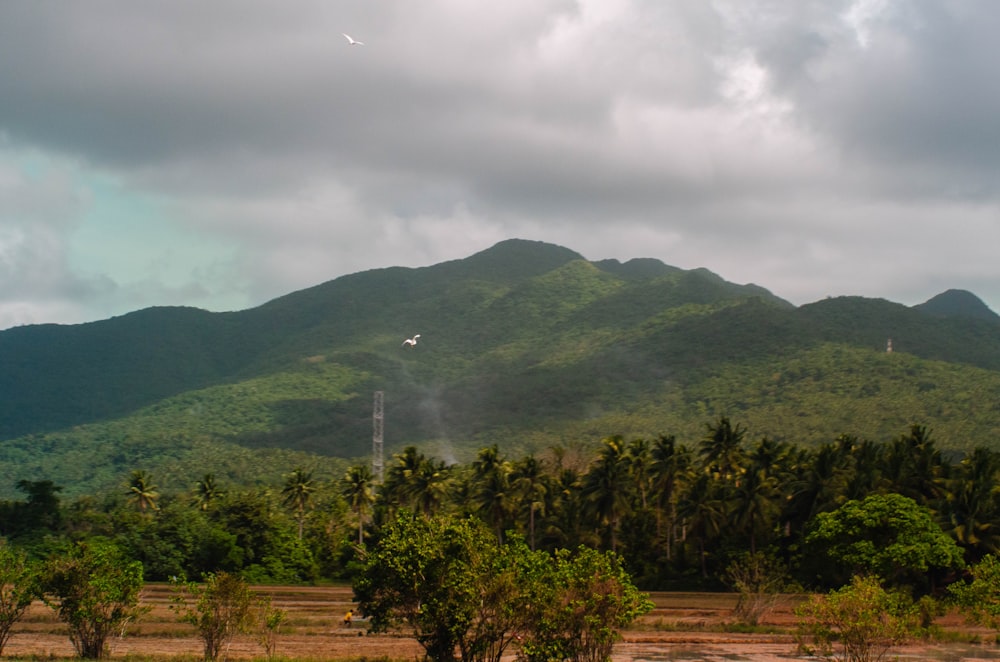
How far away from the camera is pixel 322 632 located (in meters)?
60.5

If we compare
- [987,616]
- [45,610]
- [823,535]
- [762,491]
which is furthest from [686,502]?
[45,610]

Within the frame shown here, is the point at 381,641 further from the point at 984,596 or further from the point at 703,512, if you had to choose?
the point at 703,512

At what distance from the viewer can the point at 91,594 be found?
4803 cm

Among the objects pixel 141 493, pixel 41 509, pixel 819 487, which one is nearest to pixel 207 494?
pixel 141 493

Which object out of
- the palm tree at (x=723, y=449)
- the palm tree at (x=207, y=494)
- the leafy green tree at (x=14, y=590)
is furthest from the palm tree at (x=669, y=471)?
the leafy green tree at (x=14, y=590)

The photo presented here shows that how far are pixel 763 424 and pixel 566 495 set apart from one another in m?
90.4

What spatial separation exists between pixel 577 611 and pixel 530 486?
2281 inches

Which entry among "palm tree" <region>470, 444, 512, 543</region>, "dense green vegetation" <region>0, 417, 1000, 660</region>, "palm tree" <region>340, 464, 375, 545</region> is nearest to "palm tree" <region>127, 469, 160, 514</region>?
"dense green vegetation" <region>0, 417, 1000, 660</region>

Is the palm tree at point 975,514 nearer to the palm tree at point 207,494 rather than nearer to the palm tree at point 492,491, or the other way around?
the palm tree at point 492,491

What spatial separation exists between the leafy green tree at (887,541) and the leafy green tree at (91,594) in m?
44.8

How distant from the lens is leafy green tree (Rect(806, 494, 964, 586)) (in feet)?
216

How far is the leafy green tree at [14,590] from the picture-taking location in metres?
49.1

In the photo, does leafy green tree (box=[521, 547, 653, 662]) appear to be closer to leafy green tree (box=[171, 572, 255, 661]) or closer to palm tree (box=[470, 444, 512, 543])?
leafy green tree (box=[171, 572, 255, 661])

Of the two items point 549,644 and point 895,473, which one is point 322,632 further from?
point 895,473
